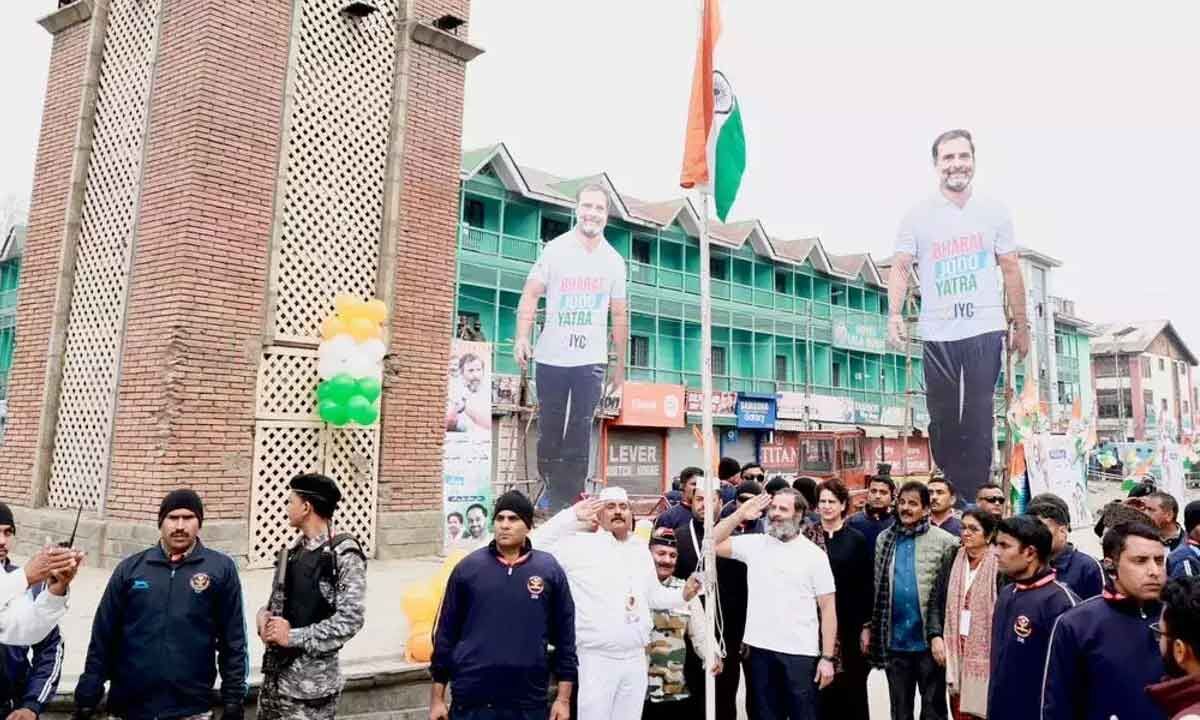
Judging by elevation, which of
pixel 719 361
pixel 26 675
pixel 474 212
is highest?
pixel 474 212

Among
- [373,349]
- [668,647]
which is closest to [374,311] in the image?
[373,349]

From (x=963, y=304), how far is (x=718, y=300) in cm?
1887

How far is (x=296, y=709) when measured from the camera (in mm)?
3432

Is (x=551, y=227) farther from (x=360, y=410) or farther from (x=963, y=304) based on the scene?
(x=963, y=304)

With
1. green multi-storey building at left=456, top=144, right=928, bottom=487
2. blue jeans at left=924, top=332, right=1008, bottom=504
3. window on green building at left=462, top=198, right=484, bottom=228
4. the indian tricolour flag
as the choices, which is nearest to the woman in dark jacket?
the indian tricolour flag

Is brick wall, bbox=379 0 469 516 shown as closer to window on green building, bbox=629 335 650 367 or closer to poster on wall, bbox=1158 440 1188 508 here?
window on green building, bbox=629 335 650 367

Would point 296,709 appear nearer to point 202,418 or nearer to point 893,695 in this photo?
point 893,695

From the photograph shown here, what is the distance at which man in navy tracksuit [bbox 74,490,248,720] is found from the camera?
325cm

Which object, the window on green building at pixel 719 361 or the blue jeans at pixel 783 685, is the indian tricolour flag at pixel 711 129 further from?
the window on green building at pixel 719 361

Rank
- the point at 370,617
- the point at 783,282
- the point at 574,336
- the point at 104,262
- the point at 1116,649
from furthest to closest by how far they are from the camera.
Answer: the point at 783,282
the point at 574,336
the point at 104,262
the point at 370,617
the point at 1116,649

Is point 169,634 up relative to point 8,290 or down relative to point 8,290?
down

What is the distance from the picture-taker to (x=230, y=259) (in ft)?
27.4

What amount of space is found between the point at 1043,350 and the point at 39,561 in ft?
127

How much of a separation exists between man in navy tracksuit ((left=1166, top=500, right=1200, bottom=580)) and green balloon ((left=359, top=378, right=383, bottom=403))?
716 centimetres
